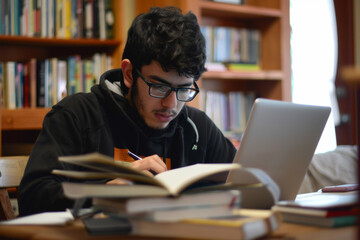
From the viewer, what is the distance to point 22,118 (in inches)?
94.4

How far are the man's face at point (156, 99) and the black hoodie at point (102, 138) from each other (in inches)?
1.6

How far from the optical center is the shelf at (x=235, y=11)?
9.18 feet

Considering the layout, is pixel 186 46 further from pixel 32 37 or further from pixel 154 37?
pixel 32 37

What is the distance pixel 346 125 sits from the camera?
3455mm

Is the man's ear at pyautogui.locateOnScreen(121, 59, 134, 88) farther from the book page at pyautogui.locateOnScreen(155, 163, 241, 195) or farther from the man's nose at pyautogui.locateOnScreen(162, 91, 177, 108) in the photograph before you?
the book page at pyautogui.locateOnScreen(155, 163, 241, 195)

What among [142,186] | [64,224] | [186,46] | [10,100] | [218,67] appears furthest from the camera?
[218,67]

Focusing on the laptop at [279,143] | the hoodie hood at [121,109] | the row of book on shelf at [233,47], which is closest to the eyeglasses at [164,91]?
the hoodie hood at [121,109]

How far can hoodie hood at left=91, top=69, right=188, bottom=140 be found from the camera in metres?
1.49

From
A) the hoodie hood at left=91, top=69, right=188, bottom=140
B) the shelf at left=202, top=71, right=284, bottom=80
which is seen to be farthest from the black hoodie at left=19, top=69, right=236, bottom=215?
the shelf at left=202, top=71, right=284, bottom=80

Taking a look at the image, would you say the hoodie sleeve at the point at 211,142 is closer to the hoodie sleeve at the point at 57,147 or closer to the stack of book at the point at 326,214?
the hoodie sleeve at the point at 57,147

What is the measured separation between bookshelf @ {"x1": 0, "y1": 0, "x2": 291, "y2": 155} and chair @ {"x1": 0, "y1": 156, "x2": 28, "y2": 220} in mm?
944

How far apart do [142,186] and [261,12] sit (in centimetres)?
236

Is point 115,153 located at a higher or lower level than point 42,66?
lower

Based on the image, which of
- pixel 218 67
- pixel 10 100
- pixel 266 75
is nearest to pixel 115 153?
pixel 10 100
